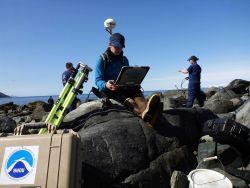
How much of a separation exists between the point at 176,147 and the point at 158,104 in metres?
0.78

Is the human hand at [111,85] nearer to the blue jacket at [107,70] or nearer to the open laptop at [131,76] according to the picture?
the open laptop at [131,76]

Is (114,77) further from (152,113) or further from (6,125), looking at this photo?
(6,125)

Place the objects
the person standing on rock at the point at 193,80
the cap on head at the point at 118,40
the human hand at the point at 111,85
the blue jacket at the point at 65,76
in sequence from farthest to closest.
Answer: the person standing on rock at the point at 193,80
the blue jacket at the point at 65,76
the cap on head at the point at 118,40
the human hand at the point at 111,85

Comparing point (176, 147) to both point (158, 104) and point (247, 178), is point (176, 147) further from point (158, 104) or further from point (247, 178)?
point (247, 178)

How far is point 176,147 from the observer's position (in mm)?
5793

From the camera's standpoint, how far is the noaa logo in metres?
3.66

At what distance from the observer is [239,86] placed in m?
27.9

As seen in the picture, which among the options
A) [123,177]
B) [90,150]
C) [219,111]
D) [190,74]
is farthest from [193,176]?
[219,111]

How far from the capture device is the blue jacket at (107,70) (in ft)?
22.2

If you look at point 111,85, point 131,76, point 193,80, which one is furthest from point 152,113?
point 193,80

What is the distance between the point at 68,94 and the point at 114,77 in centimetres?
106

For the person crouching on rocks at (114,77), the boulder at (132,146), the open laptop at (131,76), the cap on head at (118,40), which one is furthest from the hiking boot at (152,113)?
the cap on head at (118,40)

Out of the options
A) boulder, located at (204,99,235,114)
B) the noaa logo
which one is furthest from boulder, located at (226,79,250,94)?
the noaa logo

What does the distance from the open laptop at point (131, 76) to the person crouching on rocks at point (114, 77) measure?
141 mm
